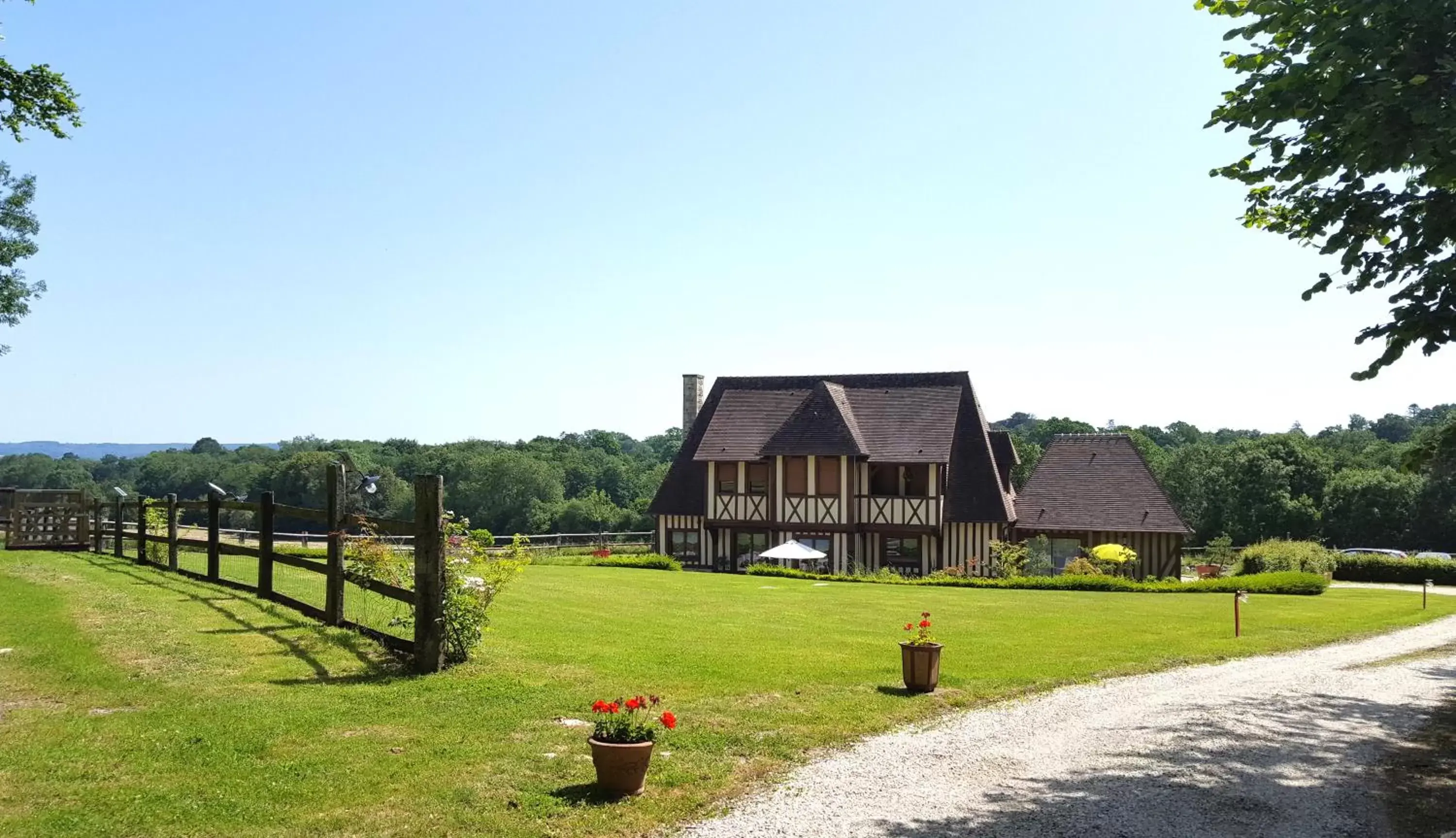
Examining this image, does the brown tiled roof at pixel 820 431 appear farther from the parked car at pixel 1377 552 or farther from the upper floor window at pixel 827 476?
the parked car at pixel 1377 552

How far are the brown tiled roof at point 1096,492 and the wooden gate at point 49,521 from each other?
90.8 ft

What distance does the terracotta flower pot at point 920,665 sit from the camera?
10469 mm

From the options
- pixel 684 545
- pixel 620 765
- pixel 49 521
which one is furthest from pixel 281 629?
pixel 684 545

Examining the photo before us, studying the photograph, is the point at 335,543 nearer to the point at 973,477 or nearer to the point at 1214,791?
the point at 1214,791

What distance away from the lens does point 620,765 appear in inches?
261

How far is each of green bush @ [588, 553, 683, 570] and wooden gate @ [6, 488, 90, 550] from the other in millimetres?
14767

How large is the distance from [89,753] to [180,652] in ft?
11.2

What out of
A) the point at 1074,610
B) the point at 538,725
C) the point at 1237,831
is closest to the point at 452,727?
the point at 538,725

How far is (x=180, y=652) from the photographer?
32.9ft

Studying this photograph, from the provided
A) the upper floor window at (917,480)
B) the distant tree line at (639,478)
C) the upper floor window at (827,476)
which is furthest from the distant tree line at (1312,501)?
the upper floor window at (827,476)

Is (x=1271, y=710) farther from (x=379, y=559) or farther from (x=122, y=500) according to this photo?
(x=122, y=500)

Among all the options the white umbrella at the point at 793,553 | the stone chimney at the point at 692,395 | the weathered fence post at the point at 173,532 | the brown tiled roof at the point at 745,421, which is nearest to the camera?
the weathered fence post at the point at 173,532

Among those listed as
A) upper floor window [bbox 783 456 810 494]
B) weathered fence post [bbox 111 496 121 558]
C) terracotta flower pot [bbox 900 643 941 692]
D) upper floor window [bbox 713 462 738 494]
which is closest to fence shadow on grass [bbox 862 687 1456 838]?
terracotta flower pot [bbox 900 643 941 692]

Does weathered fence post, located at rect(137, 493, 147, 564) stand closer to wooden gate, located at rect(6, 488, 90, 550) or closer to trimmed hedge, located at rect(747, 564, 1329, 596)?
wooden gate, located at rect(6, 488, 90, 550)
